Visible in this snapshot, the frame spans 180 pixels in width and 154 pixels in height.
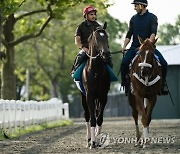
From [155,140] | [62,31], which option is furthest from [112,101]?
[155,140]

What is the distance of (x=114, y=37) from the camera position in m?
72.3

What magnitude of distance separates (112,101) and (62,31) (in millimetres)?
11826

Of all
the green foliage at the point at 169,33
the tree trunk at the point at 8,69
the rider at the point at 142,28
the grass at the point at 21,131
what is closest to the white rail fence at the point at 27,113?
the grass at the point at 21,131

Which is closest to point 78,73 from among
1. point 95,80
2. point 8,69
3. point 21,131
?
point 95,80

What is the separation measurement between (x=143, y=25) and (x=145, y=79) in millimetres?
1635

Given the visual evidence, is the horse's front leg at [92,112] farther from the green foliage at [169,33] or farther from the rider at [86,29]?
the green foliage at [169,33]

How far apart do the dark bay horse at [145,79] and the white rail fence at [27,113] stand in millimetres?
6704

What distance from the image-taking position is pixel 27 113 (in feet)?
87.1

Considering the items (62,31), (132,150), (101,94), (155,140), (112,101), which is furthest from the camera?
(112,101)

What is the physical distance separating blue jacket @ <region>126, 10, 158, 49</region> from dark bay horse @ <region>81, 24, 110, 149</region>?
1.52 metres

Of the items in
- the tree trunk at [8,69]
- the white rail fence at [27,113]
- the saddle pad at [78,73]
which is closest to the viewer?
the saddle pad at [78,73]

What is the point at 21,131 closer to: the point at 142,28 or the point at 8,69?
the point at 142,28

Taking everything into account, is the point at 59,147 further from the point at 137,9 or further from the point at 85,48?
the point at 137,9

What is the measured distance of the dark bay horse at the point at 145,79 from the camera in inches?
609
